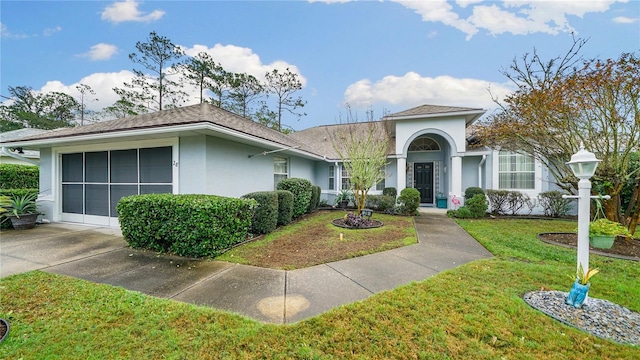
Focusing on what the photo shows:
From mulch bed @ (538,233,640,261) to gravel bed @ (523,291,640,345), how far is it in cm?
366

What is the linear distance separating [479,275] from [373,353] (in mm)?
2903

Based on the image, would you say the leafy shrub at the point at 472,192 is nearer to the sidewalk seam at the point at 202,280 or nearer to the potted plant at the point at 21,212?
the sidewalk seam at the point at 202,280

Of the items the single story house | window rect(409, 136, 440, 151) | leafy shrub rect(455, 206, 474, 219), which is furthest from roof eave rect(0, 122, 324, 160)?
window rect(409, 136, 440, 151)

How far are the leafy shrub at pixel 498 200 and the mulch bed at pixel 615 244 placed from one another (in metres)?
3.74

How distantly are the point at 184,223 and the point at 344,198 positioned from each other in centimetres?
919

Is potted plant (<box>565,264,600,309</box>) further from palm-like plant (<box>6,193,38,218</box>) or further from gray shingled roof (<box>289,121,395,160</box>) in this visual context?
palm-like plant (<box>6,193,38,218</box>)

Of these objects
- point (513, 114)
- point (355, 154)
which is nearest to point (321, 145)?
point (355, 154)

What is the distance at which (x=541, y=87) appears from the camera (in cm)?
726

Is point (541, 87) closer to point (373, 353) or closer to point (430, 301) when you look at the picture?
point (430, 301)

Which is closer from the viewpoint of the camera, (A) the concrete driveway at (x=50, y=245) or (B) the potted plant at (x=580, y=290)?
(B) the potted plant at (x=580, y=290)

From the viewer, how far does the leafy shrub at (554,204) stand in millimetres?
10328

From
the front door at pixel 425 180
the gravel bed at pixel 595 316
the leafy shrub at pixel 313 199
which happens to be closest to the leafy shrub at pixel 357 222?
the leafy shrub at pixel 313 199

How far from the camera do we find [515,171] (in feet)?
38.0

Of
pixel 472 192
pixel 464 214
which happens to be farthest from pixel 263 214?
pixel 472 192
